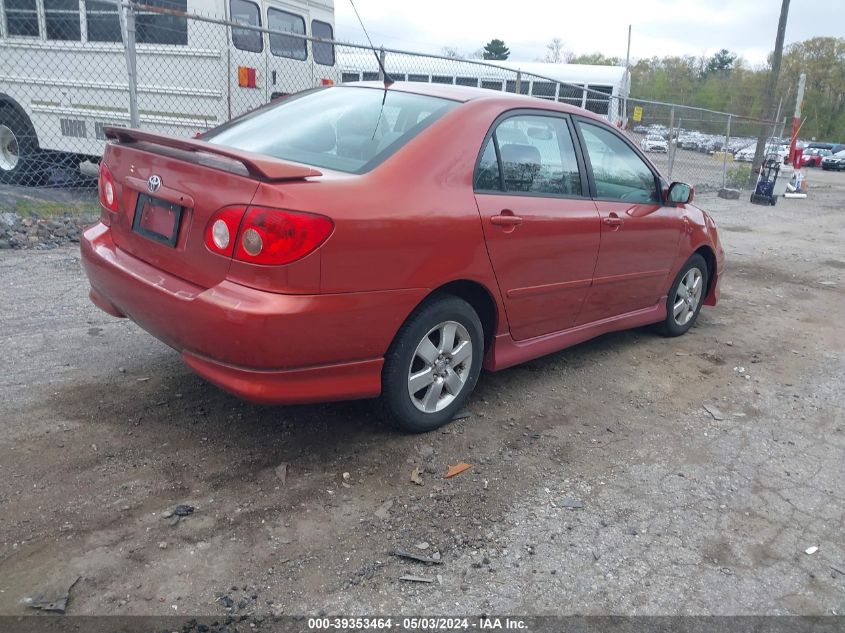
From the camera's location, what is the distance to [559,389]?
4.35 metres

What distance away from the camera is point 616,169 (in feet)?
15.0

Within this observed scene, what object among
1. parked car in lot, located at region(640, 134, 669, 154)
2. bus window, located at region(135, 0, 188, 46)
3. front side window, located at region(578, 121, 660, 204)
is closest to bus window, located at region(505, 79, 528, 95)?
parked car in lot, located at region(640, 134, 669, 154)

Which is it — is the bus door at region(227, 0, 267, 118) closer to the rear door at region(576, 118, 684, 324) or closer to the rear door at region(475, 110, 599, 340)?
the rear door at region(576, 118, 684, 324)

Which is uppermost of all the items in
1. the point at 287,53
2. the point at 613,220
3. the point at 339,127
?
the point at 287,53

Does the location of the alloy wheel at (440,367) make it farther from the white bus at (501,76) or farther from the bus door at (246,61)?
the white bus at (501,76)

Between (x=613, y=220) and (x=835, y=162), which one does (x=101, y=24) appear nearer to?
(x=613, y=220)

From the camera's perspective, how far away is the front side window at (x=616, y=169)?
4.38m

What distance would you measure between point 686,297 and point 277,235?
150 inches

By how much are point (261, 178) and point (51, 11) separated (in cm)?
820

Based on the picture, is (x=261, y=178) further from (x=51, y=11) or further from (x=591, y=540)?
(x=51, y=11)

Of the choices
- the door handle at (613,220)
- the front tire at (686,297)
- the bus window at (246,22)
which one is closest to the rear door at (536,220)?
the door handle at (613,220)

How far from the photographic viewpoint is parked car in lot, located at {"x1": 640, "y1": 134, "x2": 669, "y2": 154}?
17.8m

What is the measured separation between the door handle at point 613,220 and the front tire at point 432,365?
1224 millimetres

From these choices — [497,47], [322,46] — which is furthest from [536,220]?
[497,47]
